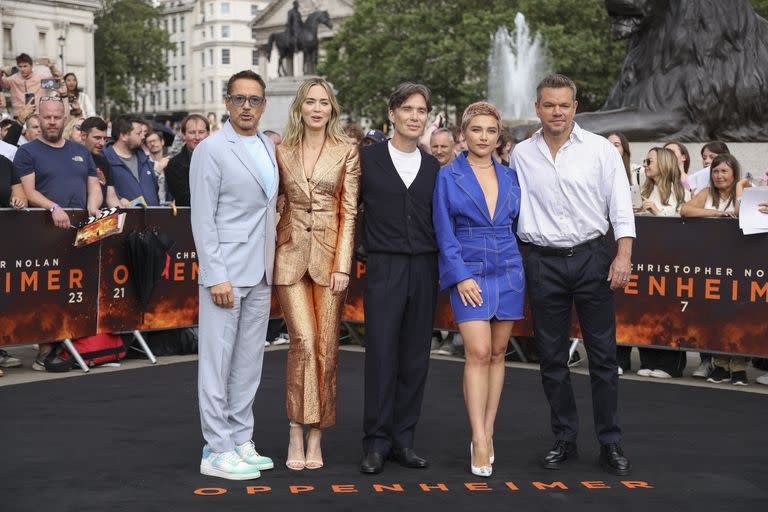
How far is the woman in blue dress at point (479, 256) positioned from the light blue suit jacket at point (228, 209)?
955mm

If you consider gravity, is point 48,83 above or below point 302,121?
above

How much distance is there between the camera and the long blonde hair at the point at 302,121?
6.62m

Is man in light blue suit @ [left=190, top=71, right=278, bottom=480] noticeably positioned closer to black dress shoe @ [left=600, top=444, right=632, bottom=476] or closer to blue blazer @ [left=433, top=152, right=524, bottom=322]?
blue blazer @ [left=433, top=152, right=524, bottom=322]

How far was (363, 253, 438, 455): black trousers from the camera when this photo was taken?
6.71 m

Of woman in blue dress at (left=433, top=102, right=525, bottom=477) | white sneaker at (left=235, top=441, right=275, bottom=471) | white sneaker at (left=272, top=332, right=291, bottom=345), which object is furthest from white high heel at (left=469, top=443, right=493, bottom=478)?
white sneaker at (left=272, top=332, right=291, bottom=345)

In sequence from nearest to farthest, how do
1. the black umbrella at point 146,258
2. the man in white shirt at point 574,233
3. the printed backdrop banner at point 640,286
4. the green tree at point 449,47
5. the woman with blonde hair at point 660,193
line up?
the man in white shirt at point 574,233 < the printed backdrop banner at point 640,286 < the woman with blonde hair at point 660,193 < the black umbrella at point 146,258 < the green tree at point 449,47

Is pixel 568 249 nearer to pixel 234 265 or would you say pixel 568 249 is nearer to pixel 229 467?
pixel 234 265

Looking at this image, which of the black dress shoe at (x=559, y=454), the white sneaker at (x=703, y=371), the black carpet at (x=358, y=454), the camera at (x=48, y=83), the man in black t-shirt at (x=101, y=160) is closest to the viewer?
the black carpet at (x=358, y=454)

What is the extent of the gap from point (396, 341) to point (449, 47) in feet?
156

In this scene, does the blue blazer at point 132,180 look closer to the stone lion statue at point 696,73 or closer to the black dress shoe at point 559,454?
the stone lion statue at point 696,73

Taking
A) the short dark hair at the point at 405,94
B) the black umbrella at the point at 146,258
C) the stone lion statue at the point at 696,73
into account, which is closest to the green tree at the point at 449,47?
the stone lion statue at the point at 696,73

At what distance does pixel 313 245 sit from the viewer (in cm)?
664

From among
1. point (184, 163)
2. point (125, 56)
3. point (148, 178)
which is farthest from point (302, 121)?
point (125, 56)

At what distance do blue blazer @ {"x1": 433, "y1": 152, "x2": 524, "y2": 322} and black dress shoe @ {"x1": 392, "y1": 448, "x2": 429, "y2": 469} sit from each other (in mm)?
797
